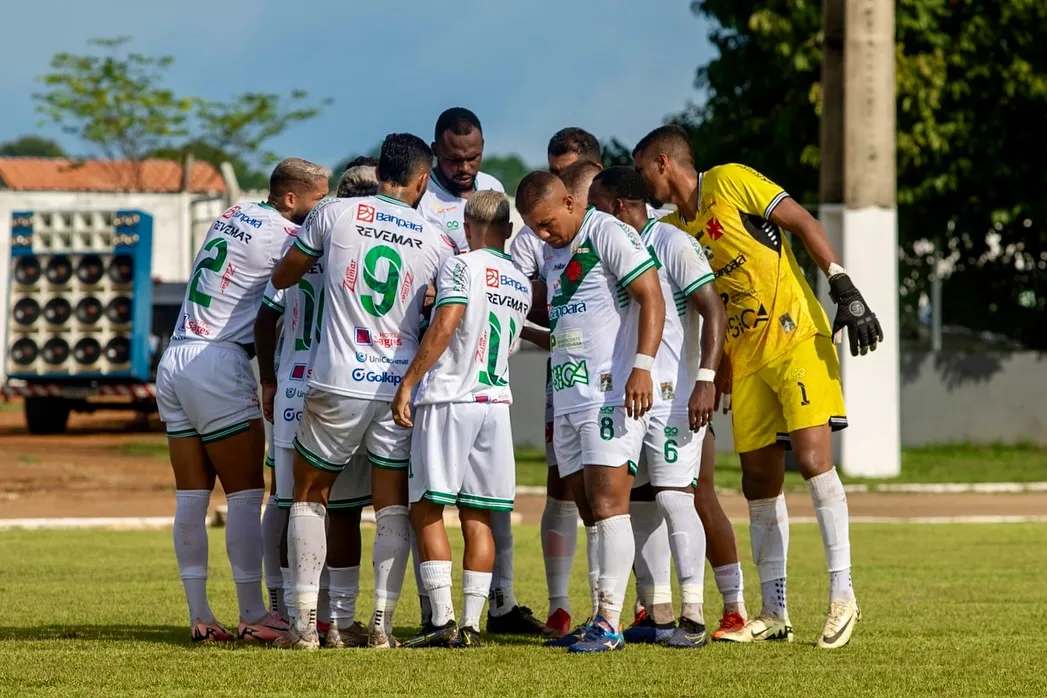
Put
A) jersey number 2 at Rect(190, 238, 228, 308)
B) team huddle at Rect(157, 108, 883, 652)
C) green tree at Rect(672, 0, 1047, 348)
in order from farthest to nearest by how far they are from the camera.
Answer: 1. green tree at Rect(672, 0, 1047, 348)
2. jersey number 2 at Rect(190, 238, 228, 308)
3. team huddle at Rect(157, 108, 883, 652)

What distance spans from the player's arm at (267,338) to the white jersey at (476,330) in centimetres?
88

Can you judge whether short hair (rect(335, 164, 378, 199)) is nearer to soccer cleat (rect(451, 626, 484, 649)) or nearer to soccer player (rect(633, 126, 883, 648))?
soccer player (rect(633, 126, 883, 648))

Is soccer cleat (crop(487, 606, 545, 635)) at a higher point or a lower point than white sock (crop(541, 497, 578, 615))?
lower

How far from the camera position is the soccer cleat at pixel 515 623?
8.70 metres

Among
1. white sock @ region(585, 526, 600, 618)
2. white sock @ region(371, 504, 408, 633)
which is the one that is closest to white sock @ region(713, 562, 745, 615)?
white sock @ region(585, 526, 600, 618)

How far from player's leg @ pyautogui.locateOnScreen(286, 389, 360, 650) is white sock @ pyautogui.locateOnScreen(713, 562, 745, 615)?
1941 millimetres

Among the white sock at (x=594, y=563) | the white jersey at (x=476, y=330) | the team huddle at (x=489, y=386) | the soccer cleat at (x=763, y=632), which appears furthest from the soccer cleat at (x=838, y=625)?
the white jersey at (x=476, y=330)

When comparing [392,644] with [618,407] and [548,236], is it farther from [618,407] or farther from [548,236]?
[548,236]

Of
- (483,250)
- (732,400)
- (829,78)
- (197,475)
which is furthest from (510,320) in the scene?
(829,78)

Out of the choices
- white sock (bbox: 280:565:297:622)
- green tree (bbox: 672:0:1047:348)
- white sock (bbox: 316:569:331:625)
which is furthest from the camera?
green tree (bbox: 672:0:1047:348)

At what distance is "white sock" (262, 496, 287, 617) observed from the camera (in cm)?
858

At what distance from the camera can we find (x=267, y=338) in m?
8.33

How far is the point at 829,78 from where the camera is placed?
71.4 ft

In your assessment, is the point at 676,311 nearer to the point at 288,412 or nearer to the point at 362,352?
the point at 362,352
